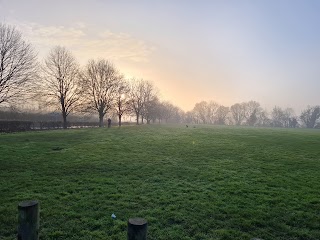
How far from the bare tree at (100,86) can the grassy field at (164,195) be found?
3980 cm

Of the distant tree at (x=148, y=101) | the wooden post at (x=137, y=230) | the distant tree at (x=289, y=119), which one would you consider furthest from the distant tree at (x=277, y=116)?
the wooden post at (x=137, y=230)

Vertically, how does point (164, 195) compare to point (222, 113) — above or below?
below

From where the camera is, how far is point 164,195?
31.8 feet

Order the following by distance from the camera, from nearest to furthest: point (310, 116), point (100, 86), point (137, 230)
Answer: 1. point (137, 230)
2. point (100, 86)
3. point (310, 116)

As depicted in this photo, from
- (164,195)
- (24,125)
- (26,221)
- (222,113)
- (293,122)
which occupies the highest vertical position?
(222,113)

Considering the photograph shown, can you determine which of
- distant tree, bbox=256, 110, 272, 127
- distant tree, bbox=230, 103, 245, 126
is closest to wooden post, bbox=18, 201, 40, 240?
distant tree, bbox=256, 110, 272, 127

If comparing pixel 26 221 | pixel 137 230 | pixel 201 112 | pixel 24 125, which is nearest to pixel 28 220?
pixel 26 221

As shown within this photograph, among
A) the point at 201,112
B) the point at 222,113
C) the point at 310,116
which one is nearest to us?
the point at 310,116

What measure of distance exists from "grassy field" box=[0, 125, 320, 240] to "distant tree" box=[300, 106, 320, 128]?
154 metres

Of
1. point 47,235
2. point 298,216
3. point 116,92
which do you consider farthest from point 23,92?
point 298,216

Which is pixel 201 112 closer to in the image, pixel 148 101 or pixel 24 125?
pixel 148 101

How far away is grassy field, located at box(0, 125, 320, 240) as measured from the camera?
22.9ft

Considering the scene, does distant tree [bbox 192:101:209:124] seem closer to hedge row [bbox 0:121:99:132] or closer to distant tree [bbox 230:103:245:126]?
distant tree [bbox 230:103:245:126]

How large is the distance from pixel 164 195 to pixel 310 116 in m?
166
